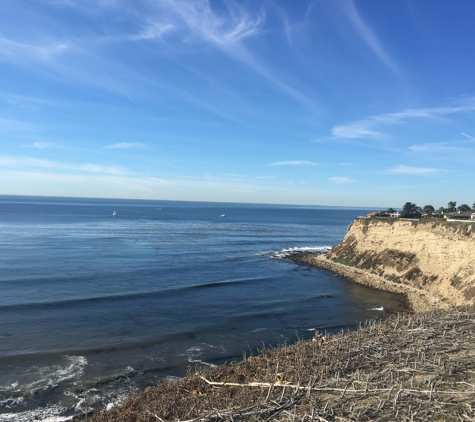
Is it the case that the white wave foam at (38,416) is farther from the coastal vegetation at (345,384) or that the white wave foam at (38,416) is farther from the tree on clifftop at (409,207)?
the tree on clifftop at (409,207)

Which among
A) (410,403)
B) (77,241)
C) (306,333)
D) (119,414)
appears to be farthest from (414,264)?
(77,241)

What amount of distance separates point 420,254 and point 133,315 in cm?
3841

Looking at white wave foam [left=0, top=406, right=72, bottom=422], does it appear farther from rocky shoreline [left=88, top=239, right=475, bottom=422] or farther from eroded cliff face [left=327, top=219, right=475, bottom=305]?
eroded cliff face [left=327, top=219, right=475, bottom=305]

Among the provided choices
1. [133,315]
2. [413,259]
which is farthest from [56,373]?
[413,259]

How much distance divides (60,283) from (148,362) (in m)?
23.0

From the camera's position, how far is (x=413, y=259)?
49.0 m

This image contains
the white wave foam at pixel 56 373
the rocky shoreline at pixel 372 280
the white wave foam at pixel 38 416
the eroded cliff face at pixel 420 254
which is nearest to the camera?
the white wave foam at pixel 38 416

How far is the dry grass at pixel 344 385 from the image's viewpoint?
36.8 feet

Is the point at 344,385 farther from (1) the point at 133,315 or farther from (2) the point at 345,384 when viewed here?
(1) the point at 133,315


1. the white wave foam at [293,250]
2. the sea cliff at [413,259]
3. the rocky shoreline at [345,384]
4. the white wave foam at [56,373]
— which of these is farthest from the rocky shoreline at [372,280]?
the white wave foam at [56,373]

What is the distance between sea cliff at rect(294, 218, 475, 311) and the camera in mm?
39781

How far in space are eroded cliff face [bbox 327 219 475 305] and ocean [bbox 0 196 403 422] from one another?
567cm

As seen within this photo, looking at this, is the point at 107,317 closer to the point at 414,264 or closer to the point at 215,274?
the point at 215,274

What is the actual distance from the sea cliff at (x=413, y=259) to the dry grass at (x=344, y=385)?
814 inches
